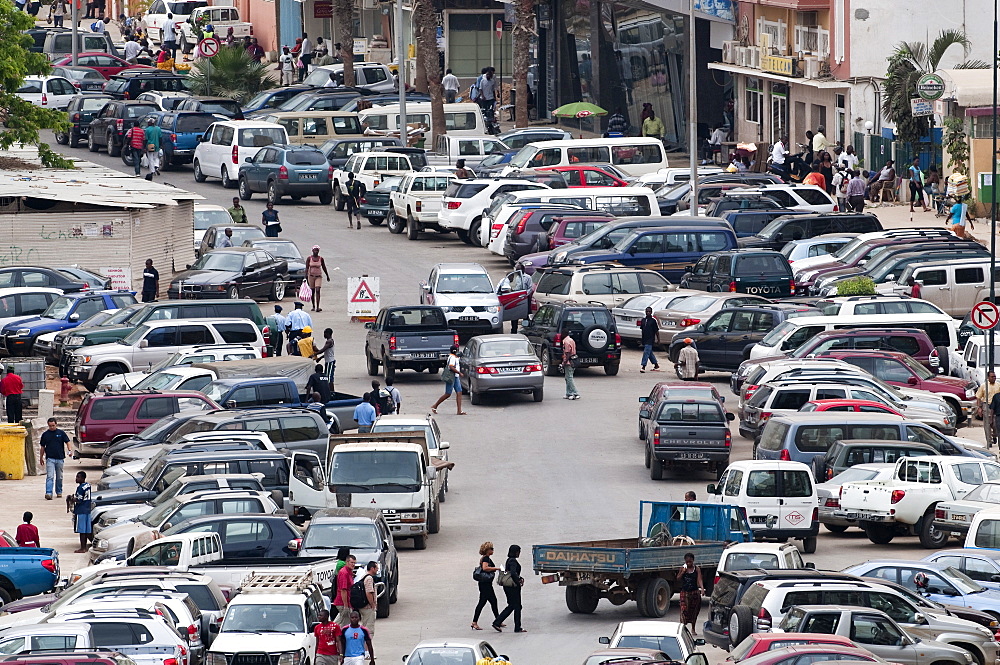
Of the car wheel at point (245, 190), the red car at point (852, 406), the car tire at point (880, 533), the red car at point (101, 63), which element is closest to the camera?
the car tire at point (880, 533)

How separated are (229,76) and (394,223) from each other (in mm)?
20853

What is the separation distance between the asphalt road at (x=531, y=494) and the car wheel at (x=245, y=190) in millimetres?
12332

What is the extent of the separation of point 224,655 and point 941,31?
42.1 m

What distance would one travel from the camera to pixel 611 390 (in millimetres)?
35812

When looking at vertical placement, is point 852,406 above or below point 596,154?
below

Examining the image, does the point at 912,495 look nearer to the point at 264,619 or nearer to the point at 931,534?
the point at 931,534

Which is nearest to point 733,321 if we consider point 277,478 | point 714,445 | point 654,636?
point 714,445

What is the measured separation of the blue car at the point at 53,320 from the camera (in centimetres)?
3772

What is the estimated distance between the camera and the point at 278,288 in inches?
1695

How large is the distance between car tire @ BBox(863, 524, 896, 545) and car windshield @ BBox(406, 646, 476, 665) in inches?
397

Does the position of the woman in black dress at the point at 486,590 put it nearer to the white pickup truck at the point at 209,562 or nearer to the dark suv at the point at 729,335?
the white pickup truck at the point at 209,562

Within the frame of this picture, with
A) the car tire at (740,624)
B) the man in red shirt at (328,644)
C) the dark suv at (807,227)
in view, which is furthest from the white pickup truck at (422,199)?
the man in red shirt at (328,644)

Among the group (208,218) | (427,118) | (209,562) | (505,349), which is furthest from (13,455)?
(427,118)

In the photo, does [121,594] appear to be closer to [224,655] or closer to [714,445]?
[224,655]
